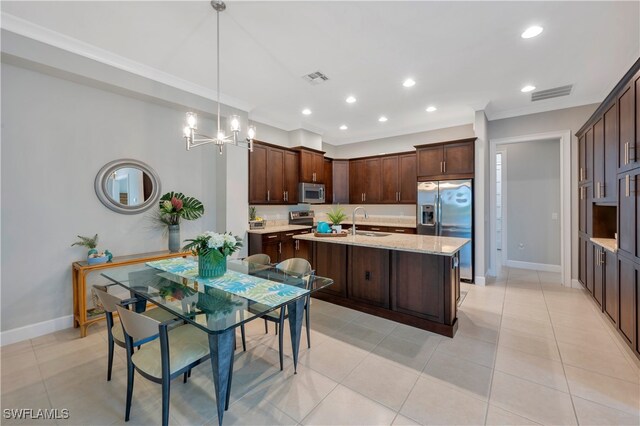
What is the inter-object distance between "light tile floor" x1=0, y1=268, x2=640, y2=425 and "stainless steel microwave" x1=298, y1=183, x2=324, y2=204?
305 centimetres

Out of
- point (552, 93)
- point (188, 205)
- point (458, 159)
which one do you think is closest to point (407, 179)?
point (458, 159)

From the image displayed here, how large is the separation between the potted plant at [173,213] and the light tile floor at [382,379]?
1.26 meters

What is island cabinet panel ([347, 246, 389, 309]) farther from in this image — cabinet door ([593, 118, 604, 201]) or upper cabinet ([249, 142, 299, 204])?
cabinet door ([593, 118, 604, 201])

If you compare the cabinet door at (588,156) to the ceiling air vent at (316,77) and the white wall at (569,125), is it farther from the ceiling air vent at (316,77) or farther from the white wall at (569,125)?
the ceiling air vent at (316,77)

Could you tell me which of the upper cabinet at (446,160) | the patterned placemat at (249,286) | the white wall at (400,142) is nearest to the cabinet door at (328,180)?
the white wall at (400,142)

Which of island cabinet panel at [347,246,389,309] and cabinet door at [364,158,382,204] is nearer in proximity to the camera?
island cabinet panel at [347,246,389,309]

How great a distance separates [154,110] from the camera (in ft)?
11.9

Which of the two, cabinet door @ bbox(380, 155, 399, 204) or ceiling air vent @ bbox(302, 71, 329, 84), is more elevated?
ceiling air vent @ bbox(302, 71, 329, 84)

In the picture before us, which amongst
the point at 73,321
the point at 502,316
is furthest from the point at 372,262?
the point at 73,321

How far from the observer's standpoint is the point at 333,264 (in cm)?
374

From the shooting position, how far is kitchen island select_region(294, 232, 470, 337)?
2846 millimetres

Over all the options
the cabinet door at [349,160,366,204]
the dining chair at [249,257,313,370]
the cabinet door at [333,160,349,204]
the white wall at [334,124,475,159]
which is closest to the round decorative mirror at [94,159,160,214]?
the dining chair at [249,257,313,370]

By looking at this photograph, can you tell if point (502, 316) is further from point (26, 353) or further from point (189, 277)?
point (26, 353)

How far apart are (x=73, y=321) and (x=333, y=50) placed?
4.18 m
